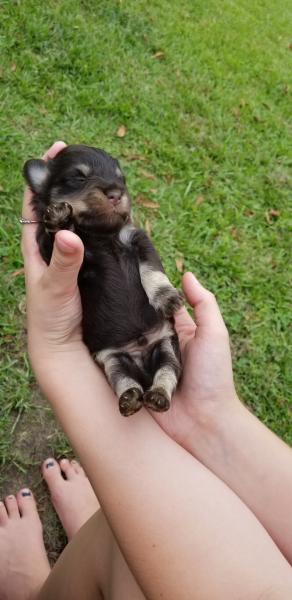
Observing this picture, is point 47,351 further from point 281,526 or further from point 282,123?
point 282,123

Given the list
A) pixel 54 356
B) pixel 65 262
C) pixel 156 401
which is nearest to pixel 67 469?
pixel 54 356

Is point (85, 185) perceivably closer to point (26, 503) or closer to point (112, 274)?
point (112, 274)

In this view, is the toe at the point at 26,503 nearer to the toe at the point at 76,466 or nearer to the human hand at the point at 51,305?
the toe at the point at 76,466

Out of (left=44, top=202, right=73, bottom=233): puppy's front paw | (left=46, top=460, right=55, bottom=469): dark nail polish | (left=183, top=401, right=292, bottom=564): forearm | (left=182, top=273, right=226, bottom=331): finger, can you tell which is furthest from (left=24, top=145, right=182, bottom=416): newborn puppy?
(left=46, top=460, right=55, bottom=469): dark nail polish

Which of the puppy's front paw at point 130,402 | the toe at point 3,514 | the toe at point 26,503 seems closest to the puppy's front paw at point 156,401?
the puppy's front paw at point 130,402

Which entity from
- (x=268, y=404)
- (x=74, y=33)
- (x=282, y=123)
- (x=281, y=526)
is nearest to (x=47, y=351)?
(x=281, y=526)

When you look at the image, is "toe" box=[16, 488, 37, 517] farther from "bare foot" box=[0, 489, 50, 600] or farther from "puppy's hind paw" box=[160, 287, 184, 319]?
"puppy's hind paw" box=[160, 287, 184, 319]
